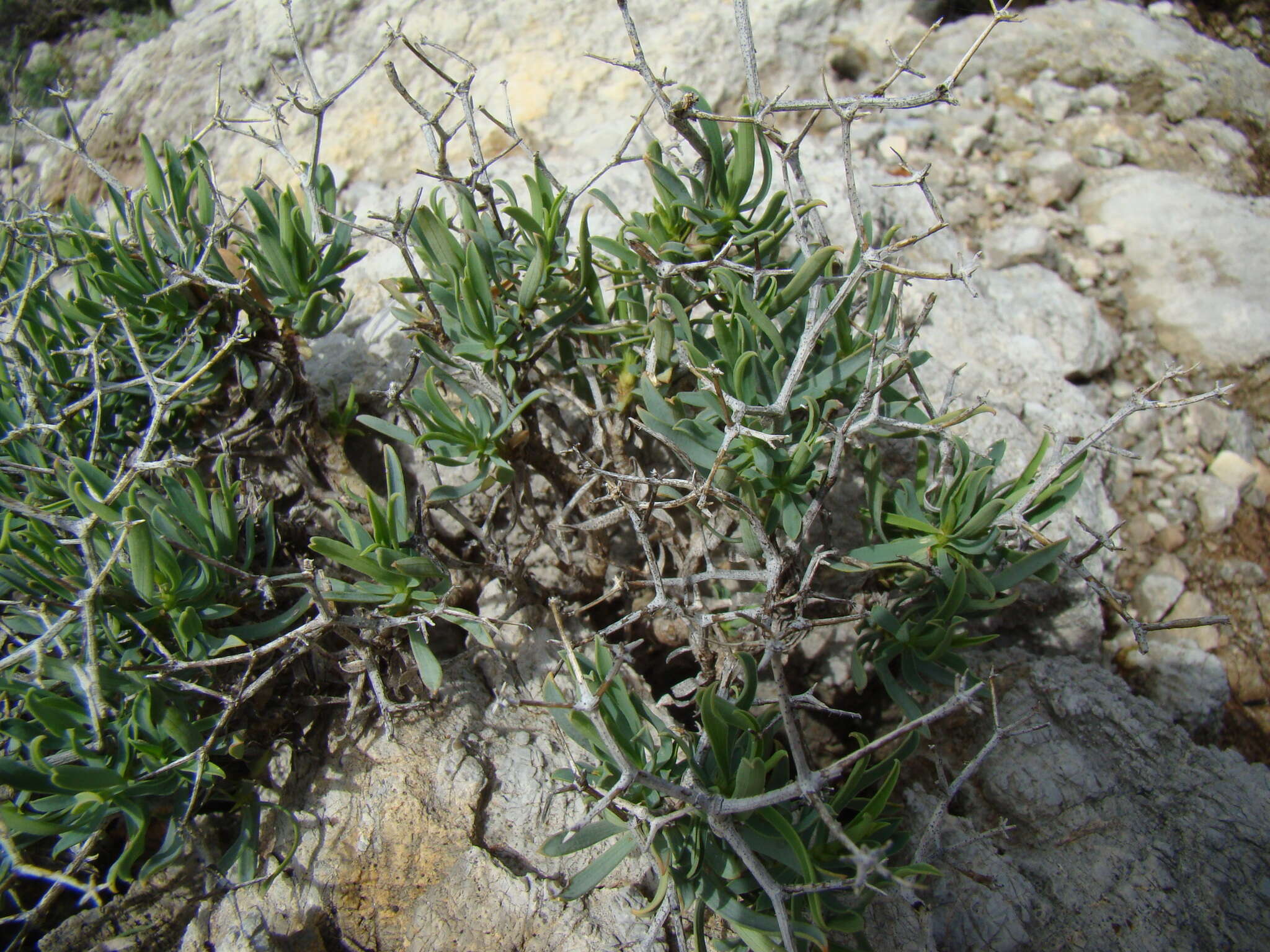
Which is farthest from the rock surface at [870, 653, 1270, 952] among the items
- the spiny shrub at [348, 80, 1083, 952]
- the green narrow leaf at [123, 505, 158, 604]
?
the green narrow leaf at [123, 505, 158, 604]

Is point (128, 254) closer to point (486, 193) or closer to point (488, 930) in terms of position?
point (486, 193)

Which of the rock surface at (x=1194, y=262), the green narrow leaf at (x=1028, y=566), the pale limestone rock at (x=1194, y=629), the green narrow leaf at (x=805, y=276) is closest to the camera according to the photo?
the green narrow leaf at (x=805, y=276)

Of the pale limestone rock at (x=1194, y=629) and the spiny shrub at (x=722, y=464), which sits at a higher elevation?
the spiny shrub at (x=722, y=464)

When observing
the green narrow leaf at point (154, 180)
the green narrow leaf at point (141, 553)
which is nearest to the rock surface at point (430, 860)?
the green narrow leaf at point (141, 553)

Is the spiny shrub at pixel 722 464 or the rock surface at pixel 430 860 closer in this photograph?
the spiny shrub at pixel 722 464

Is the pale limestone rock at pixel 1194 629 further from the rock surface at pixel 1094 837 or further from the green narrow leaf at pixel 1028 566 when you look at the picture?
the green narrow leaf at pixel 1028 566

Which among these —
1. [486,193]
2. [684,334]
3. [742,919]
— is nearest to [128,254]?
[486,193]
